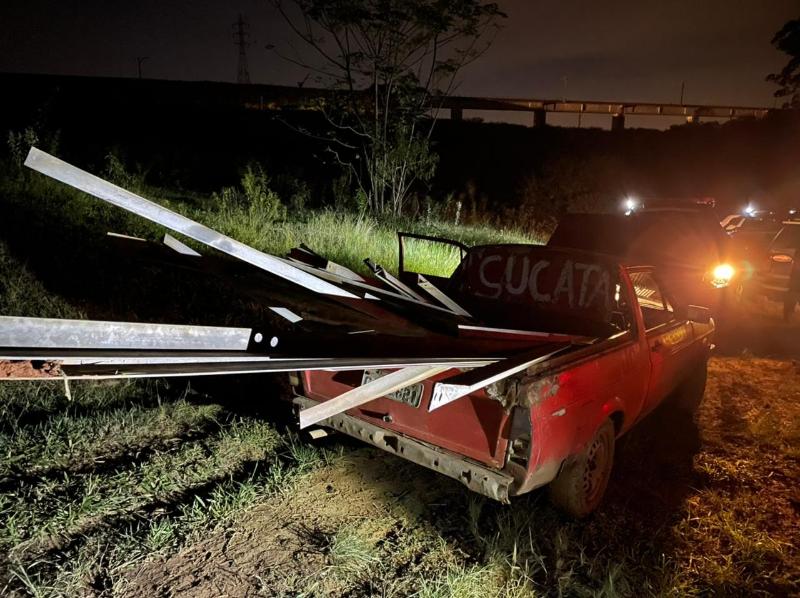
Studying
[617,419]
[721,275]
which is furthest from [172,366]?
[721,275]

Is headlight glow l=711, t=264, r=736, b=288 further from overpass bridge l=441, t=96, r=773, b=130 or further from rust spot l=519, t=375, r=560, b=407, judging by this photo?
overpass bridge l=441, t=96, r=773, b=130

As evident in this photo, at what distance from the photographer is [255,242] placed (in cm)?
858

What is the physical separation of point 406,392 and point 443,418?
284mm

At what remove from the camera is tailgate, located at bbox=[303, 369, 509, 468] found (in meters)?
2.91

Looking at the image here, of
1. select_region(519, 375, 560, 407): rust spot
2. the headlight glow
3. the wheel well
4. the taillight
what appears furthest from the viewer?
the taillight

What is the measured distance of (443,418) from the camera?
10.2 feet

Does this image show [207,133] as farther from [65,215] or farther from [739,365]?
[739,365]

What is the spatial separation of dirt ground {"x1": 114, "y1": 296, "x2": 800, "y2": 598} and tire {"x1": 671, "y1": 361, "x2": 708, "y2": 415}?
0.78m

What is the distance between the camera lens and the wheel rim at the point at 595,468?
3.46 metres

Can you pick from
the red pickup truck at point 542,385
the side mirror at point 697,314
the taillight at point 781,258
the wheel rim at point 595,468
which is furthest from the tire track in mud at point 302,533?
the taillight at point 781,258

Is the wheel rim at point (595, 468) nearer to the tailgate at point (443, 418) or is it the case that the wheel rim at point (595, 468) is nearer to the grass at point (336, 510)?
the grass at point (336, 510)

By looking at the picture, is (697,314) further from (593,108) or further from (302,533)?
(593,108)

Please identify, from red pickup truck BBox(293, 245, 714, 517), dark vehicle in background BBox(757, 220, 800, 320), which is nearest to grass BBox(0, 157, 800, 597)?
red pickup truck BBox(293, 245, 714, 517)

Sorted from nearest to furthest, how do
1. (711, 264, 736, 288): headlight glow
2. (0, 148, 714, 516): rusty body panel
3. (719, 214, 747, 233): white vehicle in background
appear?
(0, 148, 714, 516): rusty body panel, (711, 264, 736, 288): headlight glow, (719, 214, 747, 233): white vehicle in background
